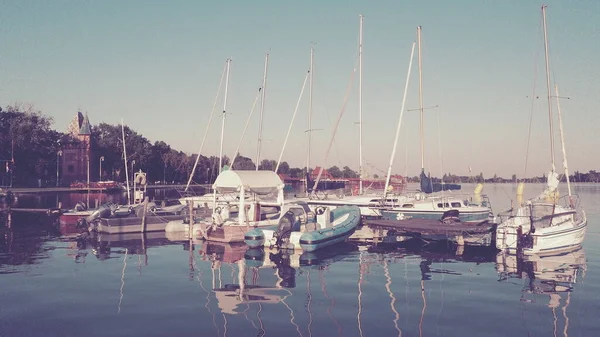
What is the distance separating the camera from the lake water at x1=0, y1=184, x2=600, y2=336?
1256cm

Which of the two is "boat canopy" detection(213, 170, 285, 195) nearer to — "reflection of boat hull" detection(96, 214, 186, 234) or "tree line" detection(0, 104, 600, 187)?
"reflection of boat hull" detection(96, 214, 186, 234)

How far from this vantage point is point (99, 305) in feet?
47.9

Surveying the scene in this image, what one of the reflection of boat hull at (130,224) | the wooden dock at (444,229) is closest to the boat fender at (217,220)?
the reflection of boat hull at (130,224)

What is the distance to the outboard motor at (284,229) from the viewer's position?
82.9 feet

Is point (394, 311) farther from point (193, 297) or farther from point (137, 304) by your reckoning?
point (137, 304)

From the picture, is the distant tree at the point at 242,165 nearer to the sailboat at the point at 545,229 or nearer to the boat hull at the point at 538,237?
the sailboat at the point at 545,229

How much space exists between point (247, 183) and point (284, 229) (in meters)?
5.07

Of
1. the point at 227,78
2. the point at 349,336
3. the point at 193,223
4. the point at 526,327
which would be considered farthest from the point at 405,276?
the point at 227,78

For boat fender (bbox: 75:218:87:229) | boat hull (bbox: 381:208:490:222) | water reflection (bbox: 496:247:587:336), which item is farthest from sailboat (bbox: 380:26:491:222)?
boat fender (bbox: 75:218:87:229)

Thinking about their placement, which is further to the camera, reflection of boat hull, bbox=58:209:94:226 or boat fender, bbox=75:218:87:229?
reflection of boat hull, bbox=58:209:94:226

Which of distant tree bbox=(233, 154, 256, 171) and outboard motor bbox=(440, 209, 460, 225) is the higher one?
distant tree bbox=(233, 154, 256, 171)

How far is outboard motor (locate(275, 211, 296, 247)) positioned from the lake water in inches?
53.4

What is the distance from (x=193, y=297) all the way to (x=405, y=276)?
8978 millimetres

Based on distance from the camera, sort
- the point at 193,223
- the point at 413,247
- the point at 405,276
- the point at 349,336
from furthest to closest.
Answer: the point at 193,223
the point at 413,247
the point at 405,276
the point at 349,336
